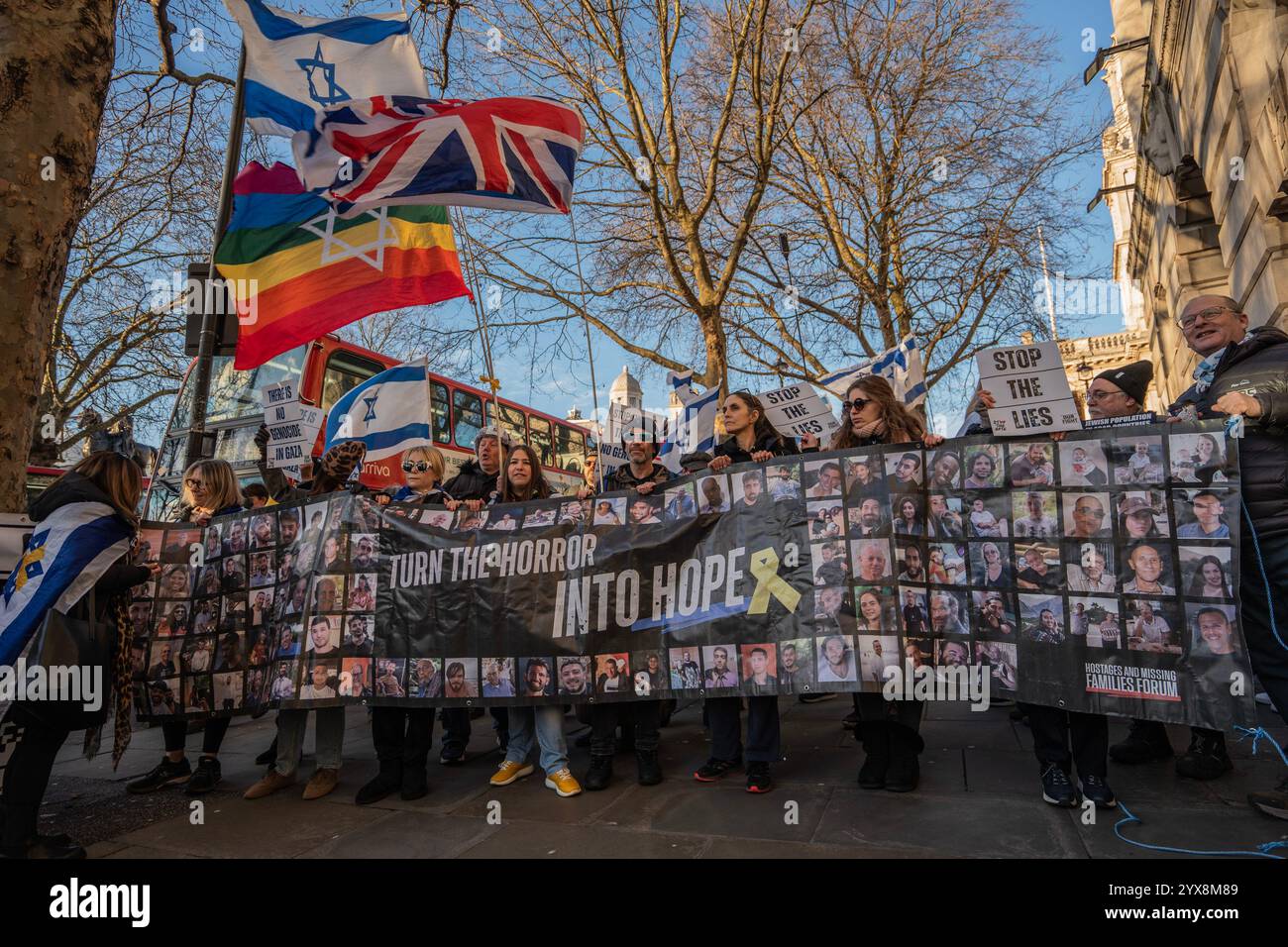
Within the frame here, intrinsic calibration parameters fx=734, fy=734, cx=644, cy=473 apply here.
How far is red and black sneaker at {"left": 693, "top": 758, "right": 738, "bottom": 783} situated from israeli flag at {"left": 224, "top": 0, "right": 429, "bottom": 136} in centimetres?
528

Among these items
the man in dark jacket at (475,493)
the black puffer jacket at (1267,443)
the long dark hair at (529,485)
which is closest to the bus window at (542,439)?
the man in dark jacket at (475,493)

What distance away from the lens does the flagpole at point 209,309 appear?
257 inches

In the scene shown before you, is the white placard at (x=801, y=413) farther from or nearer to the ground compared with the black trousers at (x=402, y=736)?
farther from the ground

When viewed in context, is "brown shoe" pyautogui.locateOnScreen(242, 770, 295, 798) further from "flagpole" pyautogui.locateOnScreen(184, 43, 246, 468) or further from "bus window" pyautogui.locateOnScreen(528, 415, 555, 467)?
"bus window" pyautogui.locateOnScreen(528, 415, 555, 467)

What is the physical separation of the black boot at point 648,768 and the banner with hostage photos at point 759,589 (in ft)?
1.41

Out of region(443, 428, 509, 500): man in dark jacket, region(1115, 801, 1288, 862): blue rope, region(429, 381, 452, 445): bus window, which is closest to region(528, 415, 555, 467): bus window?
region(429, 381, 452, 445): bus window

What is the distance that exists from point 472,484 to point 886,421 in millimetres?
3177

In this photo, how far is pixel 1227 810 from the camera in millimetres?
3320

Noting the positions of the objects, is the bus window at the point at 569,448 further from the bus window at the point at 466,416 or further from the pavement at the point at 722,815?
the pavement at the point at 722,815

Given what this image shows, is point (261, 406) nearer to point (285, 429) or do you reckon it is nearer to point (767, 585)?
point (285, 429)

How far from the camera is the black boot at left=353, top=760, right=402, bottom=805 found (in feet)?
13.9

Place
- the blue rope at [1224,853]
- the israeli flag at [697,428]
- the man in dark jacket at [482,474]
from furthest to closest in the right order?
the israeli flag at [697,428] < the man in dark jacket at [482,474] < the blue rope at [1224,853]

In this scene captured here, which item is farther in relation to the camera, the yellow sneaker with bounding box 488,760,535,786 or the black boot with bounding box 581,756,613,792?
the yellow sneaker with bounding box 488,760,535,786

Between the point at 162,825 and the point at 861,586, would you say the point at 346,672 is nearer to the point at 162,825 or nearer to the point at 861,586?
the point at 162,825
